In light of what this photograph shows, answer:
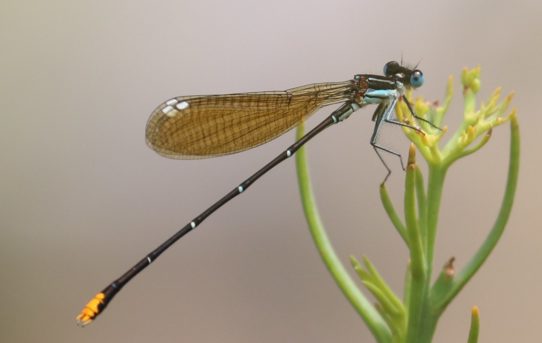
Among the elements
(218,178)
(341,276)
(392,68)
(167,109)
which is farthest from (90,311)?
(218,178)

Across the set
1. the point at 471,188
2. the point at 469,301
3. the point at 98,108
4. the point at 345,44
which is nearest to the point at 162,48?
the point at 98,108

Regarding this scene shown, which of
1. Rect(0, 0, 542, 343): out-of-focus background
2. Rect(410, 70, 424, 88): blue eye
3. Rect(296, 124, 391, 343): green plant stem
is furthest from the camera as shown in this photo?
Rect(0, 0, 542, 343): out-of-focus background

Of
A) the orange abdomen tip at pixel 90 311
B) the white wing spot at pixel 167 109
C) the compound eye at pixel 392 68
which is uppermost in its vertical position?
the white wing spot at pixel 167 109

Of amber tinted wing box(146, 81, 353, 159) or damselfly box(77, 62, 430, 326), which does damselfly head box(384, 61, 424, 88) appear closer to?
damselfly box(77, 62, 430, 326)

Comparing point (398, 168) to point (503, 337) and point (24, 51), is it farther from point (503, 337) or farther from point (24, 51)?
point (24, 51)

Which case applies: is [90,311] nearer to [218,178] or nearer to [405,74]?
[405,74]

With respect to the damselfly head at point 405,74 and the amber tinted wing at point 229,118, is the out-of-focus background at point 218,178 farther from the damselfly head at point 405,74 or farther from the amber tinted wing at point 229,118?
the damselfly head at point 405,74

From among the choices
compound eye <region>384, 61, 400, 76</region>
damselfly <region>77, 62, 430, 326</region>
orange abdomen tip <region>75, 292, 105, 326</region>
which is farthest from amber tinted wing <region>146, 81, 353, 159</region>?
orange abdomen tip <region>75, 292, 105, 326</region>

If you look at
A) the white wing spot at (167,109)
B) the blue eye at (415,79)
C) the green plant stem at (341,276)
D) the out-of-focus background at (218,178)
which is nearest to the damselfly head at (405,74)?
the blue eye at (415,79)
